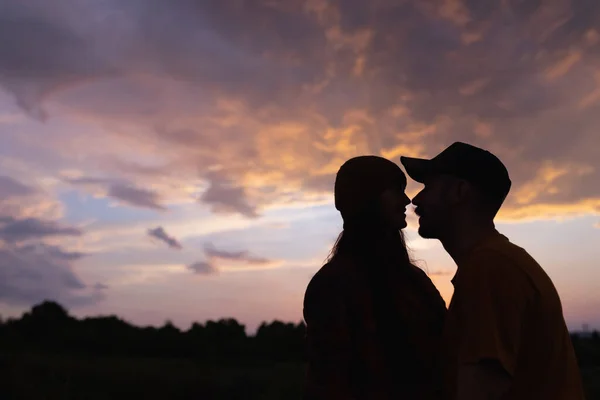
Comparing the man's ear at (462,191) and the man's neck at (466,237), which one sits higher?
the man's ear at (462,191)

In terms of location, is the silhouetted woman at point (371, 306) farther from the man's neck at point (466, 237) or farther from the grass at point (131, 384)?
the grass at point (131, 384)

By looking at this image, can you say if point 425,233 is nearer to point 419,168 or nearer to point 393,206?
point 419,168

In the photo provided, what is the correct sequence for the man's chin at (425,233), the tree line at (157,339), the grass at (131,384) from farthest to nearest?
1. the tree line at (157,339)
2. the grass at (131,384)
3. the man's chin at (425,233)

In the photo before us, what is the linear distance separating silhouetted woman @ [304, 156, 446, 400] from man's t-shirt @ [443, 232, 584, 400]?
1.95 feet

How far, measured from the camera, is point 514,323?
2.22m

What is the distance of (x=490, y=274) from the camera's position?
89.8 inches

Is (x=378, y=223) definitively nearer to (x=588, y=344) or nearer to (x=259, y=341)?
(x=259, y=341)

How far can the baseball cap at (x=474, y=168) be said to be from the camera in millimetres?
2625

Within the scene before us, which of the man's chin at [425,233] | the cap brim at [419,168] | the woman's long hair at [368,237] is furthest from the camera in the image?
the woman's long hair at [368,237]

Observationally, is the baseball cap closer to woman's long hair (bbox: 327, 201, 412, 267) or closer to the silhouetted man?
the silhouetted man

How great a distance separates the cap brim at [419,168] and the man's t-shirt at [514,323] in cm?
47

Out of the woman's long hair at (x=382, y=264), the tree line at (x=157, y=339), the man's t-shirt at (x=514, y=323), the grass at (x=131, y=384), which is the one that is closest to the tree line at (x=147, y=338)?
the tree line at (x=157, y=339)

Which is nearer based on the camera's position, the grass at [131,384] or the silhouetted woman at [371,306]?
the silhouetted woman at [371,306]

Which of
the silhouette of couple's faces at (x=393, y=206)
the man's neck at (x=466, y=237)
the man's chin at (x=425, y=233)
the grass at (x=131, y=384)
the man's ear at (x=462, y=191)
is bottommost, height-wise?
the grass at (x=131, y=384)
